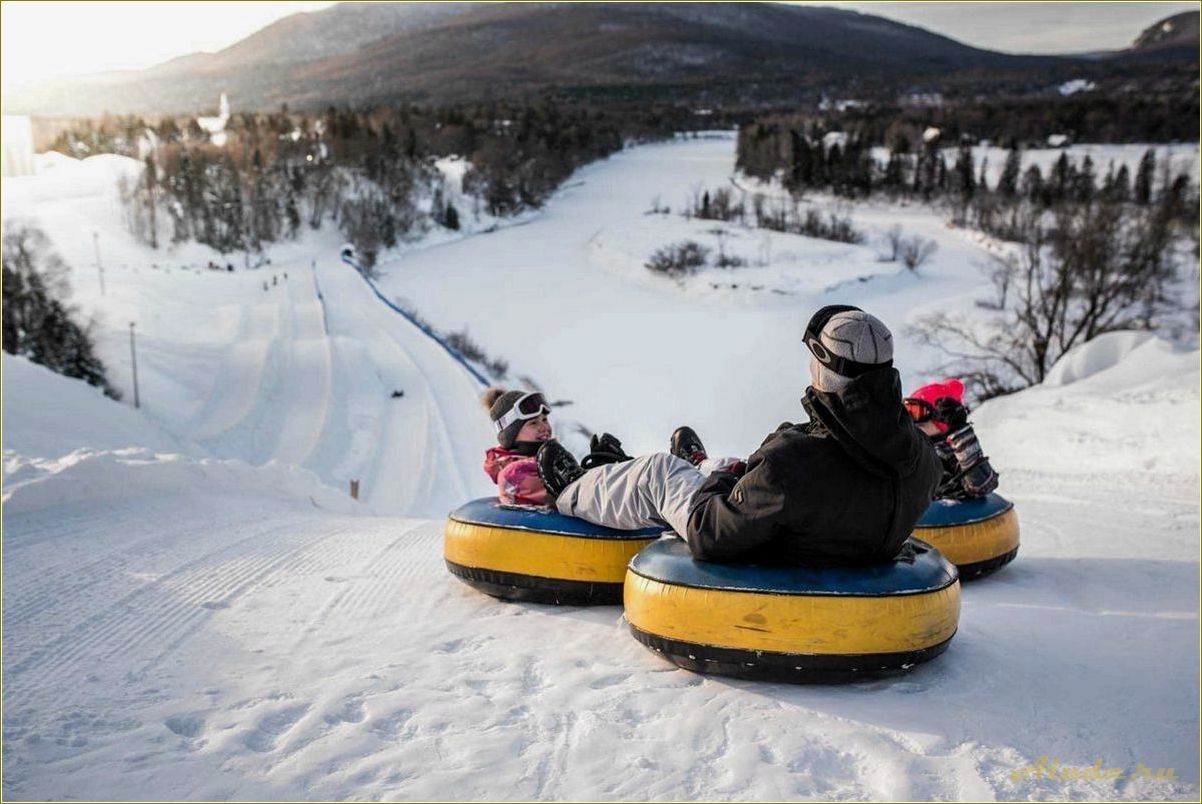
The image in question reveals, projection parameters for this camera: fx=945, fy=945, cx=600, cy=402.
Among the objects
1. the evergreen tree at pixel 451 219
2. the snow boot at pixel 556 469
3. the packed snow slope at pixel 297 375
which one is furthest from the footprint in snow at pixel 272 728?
the evergreen tree at pixel 451 219

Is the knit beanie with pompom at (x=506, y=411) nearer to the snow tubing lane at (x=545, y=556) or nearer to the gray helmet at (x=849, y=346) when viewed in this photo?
the snow tubing lane at (x=545, y=556)

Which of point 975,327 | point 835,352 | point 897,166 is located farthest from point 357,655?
point 897,166

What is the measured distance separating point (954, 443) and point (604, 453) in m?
2.72

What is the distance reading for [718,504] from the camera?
441 centimetres

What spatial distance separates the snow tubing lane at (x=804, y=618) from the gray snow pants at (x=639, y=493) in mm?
516

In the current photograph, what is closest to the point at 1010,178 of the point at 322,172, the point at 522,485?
the point at 322,172

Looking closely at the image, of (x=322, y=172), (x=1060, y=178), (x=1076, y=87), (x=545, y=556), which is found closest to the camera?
(x=545, y=556)

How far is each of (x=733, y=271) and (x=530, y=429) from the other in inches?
1979

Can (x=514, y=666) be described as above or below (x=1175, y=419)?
above

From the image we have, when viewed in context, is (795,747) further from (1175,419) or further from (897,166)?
(897,166)

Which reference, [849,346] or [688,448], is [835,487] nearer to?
[849,346]

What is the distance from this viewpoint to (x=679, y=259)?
59344 millimetres

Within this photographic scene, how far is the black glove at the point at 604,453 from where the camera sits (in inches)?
234

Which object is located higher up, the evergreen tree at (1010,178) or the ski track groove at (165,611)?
the ski track groove at (165,611)
